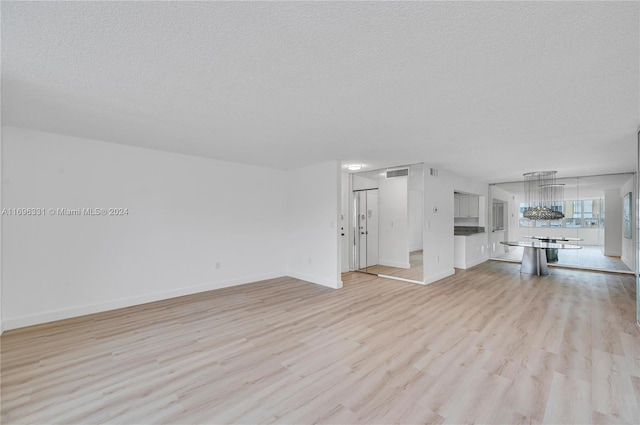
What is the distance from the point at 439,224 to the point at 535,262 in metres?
2.58

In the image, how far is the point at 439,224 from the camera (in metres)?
6.00

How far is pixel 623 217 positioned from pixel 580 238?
3.54 ft

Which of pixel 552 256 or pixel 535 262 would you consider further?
pixel 552 256

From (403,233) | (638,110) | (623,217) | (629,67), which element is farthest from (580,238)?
(629,67)

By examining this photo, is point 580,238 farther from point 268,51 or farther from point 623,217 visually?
point 268,51

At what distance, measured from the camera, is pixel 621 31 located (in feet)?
5.08

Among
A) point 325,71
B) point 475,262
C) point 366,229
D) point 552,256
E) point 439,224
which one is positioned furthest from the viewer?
point 475,262

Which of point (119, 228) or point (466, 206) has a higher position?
point (466, 206)

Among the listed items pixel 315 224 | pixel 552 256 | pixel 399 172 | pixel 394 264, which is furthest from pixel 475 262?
pixel 315 224

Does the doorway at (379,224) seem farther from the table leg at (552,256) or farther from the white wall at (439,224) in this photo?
the table leg at (552,256)

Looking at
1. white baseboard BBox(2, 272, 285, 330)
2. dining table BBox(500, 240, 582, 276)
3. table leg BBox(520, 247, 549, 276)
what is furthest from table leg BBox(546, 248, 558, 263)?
white baseboard BBox(2, 272, 285, 330)

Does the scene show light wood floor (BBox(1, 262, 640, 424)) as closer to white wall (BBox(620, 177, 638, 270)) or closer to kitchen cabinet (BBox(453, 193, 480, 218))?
white wall (BBox(620, 177, 638, 270))

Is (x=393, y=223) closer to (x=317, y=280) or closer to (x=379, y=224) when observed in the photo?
(x=379, y=224)

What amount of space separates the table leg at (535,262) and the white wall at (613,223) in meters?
2.15
